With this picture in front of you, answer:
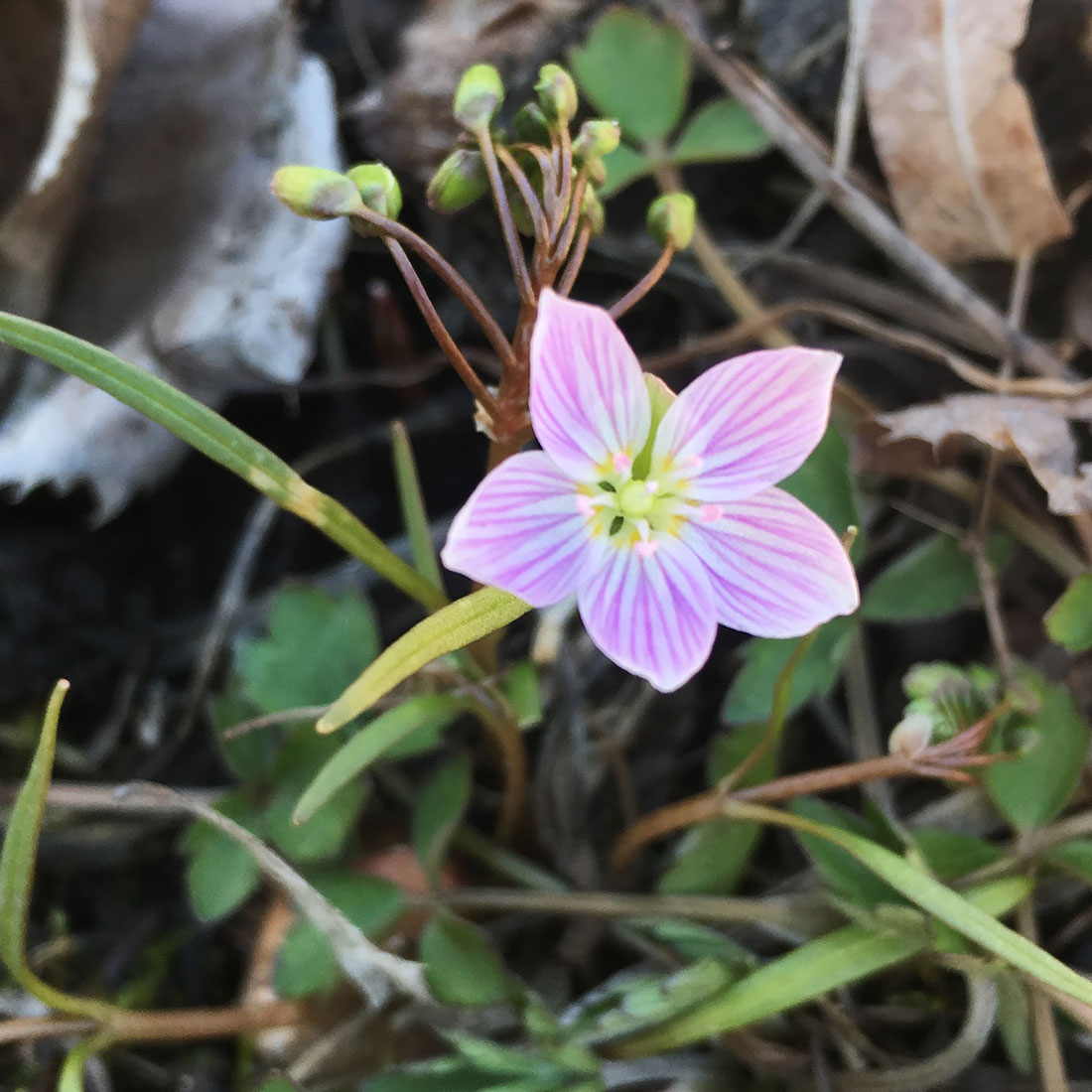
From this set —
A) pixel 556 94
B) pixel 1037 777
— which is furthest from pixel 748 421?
pixel 1037 777

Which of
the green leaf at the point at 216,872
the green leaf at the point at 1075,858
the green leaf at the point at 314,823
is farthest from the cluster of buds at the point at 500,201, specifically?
the green leaf at the point at 1075,858

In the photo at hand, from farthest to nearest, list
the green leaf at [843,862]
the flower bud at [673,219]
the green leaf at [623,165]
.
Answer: the green leaf at [623,165] < the green leaf at [843,862] < the flower bud at [673,219]

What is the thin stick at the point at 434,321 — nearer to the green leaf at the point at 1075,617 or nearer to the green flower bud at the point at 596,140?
the green flower bud at the point at 596,140

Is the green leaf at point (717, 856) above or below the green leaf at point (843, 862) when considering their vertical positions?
→ below

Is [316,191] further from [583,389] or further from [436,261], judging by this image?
[583,389]

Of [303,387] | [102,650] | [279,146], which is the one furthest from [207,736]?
[279,146]

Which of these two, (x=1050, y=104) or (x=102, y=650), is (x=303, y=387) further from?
(x=1050, y=104)

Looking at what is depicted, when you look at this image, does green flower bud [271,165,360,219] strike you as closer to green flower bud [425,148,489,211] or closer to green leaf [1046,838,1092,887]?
green flower bud [425,148,489,211]
